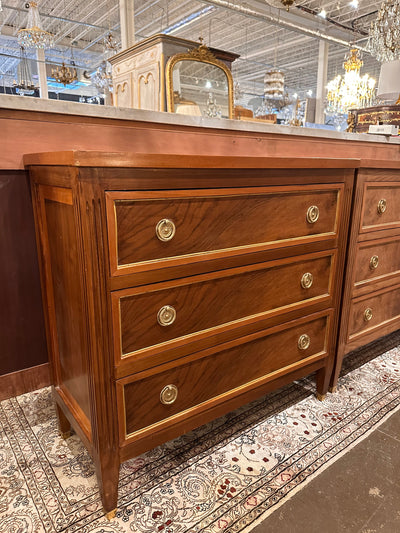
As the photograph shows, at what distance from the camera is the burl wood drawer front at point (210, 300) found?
3.02ft

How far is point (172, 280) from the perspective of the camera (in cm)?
96

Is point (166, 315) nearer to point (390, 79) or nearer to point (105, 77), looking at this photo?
point (390, 79)

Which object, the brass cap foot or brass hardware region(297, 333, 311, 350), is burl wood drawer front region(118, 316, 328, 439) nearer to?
brass hardware region(297, 333, 311, 350)

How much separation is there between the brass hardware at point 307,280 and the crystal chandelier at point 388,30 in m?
4.02

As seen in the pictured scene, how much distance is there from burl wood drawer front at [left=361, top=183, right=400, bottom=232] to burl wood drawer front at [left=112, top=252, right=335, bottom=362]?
0.92 ft

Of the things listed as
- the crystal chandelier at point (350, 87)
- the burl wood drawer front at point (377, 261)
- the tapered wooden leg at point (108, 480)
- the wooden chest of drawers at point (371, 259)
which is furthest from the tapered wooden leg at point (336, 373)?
the crystal chandelier at point (350, 87)

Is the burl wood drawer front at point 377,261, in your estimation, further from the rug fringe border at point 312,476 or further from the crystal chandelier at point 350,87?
the crystal chandelier at point 350,87

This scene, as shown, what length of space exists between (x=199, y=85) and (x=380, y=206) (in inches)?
60.0

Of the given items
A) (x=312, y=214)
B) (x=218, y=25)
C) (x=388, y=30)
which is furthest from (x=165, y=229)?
(x=218, y=25)

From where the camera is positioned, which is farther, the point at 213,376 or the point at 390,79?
the point at 390,79

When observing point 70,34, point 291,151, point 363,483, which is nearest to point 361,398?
point 363,483

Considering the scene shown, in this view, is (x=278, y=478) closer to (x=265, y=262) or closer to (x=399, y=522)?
(x=399, y=522)

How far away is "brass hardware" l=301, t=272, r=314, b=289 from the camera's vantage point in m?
1.30

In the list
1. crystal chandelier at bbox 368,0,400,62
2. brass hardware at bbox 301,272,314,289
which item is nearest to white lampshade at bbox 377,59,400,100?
crystal chandelier at bbox 368,0,400,62
